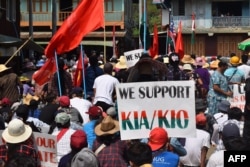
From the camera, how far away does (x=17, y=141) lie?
7.57 m

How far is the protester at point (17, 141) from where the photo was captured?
757 cm

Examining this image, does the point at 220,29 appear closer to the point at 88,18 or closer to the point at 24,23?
the point at 24,23

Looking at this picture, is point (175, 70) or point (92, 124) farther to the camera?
point (175, 70)

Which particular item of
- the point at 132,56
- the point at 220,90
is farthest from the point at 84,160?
the point at 132,56

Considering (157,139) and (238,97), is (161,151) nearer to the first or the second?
(157,139)

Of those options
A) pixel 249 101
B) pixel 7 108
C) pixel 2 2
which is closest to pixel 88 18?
pixel 7 108

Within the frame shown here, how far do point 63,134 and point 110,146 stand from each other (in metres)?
0.92

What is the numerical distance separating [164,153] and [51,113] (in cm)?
394

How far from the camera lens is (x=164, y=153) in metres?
7.29

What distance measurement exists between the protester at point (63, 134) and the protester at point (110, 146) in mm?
556

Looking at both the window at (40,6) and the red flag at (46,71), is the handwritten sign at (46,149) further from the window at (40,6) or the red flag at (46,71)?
the window at (40,6)

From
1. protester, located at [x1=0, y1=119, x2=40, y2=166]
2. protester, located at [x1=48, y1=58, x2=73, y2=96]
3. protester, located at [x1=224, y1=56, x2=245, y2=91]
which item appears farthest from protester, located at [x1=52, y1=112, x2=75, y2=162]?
protester, located at [x1=224, y1=56, x2=245, y2=91]

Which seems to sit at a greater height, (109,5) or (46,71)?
(109,5)

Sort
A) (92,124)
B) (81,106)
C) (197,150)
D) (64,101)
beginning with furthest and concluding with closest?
(81,106), (64,101), (92,124), (197,150)
